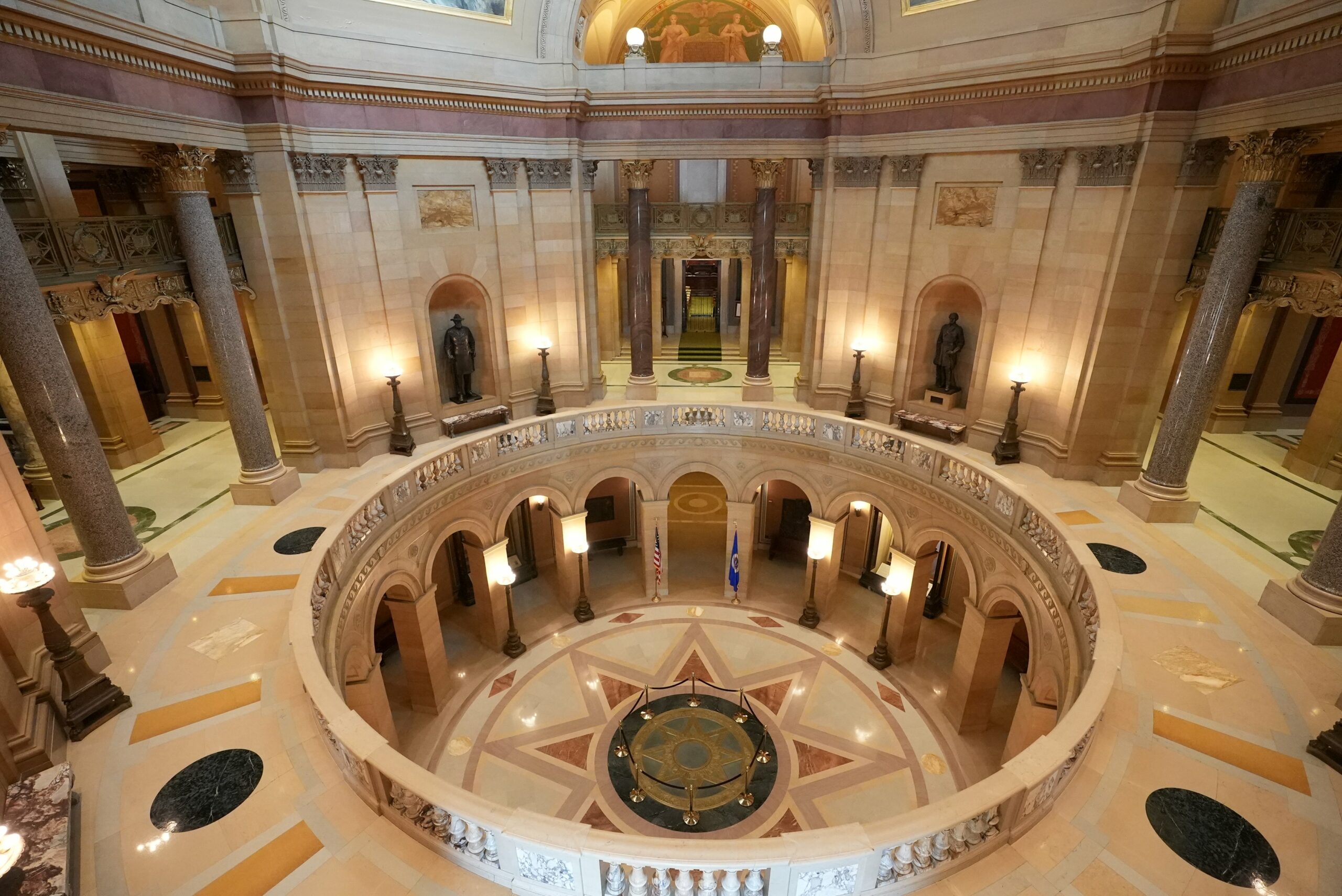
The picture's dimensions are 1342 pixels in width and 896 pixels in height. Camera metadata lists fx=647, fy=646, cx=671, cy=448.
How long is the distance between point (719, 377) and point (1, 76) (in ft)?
57.0

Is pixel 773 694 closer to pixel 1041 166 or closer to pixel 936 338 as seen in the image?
pixel 936 338

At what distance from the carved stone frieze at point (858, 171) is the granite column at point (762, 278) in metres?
1.81

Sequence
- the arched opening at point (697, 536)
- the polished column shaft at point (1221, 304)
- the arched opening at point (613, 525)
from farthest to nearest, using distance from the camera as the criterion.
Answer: the arched opening at point (613, 525) → the arched opening at point (697, 536) → the polished column shaft at point (1221, 304)

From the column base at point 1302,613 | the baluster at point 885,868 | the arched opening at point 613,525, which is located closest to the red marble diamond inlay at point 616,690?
the arched opening at point 613,525

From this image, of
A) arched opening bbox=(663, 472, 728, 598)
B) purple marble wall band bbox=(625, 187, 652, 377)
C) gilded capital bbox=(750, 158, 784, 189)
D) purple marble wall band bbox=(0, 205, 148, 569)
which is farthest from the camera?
arched opening bbox=(663, 472, 728, 598)

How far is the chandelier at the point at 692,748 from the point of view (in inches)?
490

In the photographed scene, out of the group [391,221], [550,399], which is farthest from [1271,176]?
[391,221]

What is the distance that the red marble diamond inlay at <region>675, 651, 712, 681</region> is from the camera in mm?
15844

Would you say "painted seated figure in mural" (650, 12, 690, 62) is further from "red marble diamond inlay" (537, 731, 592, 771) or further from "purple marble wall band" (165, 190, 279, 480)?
"red marble diamond inlay" (537, 731, 592, 771)

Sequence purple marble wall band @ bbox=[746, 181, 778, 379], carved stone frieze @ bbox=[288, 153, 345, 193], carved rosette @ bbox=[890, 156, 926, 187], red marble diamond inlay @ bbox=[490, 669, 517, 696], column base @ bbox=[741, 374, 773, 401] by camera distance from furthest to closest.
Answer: column base @ bbox=[741, 374, 773, 401] → purple marble wall band @ bbox=[746, 181, 778, 379] → carved rosette @ bbox=[890, 156, 926, 187] → red marble diamond inlay @ bbox=[490, 669, 517, 696] → carved stone frieze @ bbox=[288, 153, 345, 193]

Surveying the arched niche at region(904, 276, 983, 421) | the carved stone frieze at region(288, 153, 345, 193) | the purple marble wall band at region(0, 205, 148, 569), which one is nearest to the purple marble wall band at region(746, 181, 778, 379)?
the arched niche at region(904, 276, 983, 421)

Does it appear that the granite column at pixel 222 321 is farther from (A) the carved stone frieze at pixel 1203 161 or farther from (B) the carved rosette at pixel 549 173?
(A) the carved stone frieze at pixel 1203 161

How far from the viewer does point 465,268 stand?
16719 millimetres

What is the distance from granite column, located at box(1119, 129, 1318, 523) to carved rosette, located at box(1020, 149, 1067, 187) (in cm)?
302
